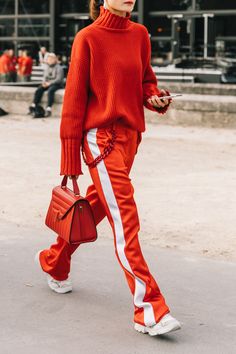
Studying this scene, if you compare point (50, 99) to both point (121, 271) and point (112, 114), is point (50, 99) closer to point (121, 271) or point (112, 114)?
point (121, 271)

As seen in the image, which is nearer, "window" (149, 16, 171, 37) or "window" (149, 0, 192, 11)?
"window" (149, 0, 192, 11)

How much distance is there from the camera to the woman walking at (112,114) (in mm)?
4645

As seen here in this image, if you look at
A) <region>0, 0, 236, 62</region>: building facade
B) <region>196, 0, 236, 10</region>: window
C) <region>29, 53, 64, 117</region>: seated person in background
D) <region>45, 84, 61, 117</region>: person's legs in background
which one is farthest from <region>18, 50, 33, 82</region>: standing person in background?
<region>45, 84, 61, 117</region>: person's legs in background

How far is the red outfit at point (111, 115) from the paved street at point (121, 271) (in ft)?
1.20

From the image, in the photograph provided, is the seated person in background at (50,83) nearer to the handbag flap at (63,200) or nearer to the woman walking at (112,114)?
the handbag flap at (63,200)

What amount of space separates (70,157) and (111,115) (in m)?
0.34

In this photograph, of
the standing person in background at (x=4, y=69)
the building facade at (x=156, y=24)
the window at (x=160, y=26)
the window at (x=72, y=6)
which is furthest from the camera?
the window at (x=72, y=6)

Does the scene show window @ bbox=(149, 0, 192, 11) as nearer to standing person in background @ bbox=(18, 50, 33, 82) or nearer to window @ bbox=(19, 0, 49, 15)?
window @ bbox=(19, 0, 49, 15)

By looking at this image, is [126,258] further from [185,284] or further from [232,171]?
[232,171]

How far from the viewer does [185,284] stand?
571 cm

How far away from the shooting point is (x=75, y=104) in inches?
188

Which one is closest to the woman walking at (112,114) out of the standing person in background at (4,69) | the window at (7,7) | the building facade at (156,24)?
the building facade at (156,24)

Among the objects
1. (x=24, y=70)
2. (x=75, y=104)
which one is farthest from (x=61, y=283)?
(x=24, y=70)

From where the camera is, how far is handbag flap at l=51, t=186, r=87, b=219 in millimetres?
4895
